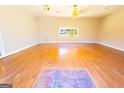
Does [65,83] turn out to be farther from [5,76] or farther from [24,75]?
[5,76]

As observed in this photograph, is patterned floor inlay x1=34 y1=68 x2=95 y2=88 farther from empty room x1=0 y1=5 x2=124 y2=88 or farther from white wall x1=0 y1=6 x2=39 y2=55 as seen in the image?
white wall x1=0 y1=6 x2=39 y2=55

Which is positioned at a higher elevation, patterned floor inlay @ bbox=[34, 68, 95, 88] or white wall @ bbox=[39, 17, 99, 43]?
white wall @ bbox=[39, 17, 99, 43]

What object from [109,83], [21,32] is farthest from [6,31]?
[109,83]

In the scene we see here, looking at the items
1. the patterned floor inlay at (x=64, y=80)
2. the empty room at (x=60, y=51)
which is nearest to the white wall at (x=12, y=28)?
the empty room at (x=60, y=51)

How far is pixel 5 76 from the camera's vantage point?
2416 mm

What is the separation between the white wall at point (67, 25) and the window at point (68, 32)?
234mm

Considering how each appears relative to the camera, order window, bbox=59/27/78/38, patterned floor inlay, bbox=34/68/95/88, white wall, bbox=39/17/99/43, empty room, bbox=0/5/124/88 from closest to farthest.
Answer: patterned floor inlay, bbox=34/68/95/88 → empty room, bbox=0/5/124/88 → white wall, bbox=39/17/99/43 → window, bbox=59/27/78/38

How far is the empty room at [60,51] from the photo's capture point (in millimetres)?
2219

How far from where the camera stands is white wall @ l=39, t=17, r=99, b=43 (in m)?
9.39

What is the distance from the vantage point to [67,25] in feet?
31.0

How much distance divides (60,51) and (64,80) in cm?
334

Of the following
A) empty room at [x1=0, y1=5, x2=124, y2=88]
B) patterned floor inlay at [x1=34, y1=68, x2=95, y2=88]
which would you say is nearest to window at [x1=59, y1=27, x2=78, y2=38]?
empty room at [x1=0, y1=5, x2=124, y2=88]

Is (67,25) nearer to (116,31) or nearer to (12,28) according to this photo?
(116,31)

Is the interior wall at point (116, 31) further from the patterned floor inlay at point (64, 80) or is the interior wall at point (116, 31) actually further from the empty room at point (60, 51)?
the patterned floor inlay at point (64, 80)
